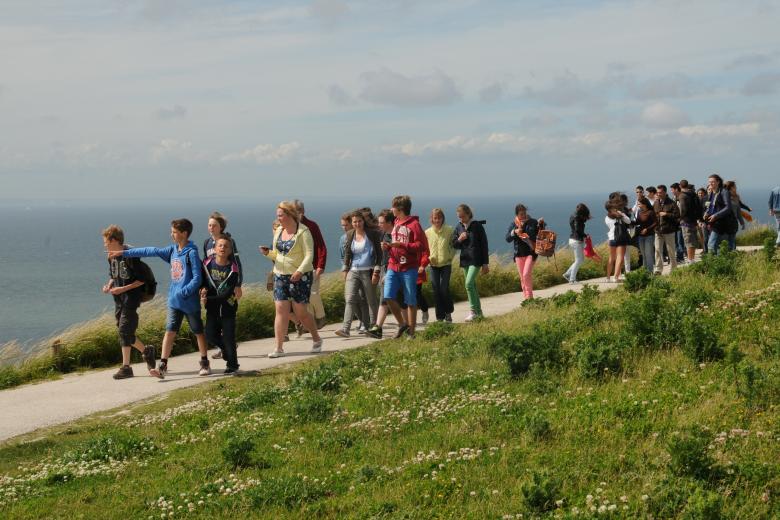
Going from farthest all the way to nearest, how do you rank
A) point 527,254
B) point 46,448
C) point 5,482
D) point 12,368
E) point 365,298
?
point 527,254
point 365,298
point 12,368
point 46,448
point 5,482

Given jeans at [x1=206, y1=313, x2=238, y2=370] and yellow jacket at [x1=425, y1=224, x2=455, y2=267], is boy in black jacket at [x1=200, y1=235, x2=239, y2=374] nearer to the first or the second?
jeans at [x1=206, y1=313, x2=238, y2=370]

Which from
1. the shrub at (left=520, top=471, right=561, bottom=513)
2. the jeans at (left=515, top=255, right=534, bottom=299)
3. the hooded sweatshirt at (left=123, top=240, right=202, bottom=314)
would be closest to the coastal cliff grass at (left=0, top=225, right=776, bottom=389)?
the jeans at (left=515, top=255, right=534, bottom=299)

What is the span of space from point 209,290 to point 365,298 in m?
3.40

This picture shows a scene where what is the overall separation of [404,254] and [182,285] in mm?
3250

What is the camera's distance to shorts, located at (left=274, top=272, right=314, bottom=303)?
1255 centimetres

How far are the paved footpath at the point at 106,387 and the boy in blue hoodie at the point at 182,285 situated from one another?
1.38ft

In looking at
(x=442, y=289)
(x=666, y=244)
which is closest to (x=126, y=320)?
(x=442, y=289)

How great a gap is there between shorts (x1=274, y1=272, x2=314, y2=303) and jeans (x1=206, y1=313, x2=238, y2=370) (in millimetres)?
930

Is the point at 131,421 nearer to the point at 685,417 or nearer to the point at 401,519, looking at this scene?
the point at 401,519

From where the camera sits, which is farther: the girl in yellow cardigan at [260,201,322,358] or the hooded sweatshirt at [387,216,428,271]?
the hooded sweatshirt at [387,216,428,271]

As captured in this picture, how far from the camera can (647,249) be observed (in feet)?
61.3

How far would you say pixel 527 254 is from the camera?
16.2 metres

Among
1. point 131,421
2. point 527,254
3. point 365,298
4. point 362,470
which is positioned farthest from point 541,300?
point 362,470

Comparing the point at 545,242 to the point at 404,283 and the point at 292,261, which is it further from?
the point at 292,261
